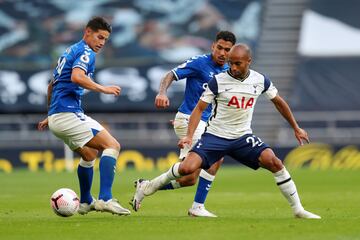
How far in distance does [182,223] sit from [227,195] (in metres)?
6.77

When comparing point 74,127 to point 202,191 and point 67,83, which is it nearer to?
point 67,83

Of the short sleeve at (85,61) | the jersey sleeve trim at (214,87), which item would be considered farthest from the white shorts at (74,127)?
the jersey sleeve trim at (214,87)

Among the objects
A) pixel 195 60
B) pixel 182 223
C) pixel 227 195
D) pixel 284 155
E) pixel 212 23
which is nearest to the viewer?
pixel 182 223

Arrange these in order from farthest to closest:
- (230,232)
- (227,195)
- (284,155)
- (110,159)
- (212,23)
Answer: (212,23), (284,155), (227,195), (110,159), (230,232)

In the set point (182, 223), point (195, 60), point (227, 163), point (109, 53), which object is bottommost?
point (227, 163)

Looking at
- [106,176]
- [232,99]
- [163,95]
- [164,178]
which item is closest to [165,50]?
[163,95]

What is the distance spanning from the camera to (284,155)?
98.2 ft

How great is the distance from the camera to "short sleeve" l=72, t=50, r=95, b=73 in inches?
446

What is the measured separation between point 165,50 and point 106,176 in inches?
851

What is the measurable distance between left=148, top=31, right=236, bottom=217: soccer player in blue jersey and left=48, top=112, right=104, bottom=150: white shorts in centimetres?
95

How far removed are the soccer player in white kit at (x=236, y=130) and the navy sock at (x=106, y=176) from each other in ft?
2.68

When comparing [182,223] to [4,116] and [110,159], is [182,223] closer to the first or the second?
[110,159]

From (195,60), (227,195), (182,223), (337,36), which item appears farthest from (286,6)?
(182,223)

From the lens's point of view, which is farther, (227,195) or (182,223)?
(227,195)
